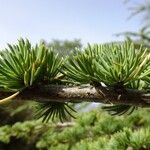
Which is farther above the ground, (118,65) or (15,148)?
(118,65)

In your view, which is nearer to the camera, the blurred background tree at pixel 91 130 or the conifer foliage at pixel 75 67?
the conifer foliage at pixel 75 67

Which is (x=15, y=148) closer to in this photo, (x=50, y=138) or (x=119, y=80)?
(x=50, y=138)

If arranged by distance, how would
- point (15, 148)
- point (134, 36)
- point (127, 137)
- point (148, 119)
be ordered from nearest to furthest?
point (127, 137) < point (148, 119) < point (134, 36) < point (15, 148)

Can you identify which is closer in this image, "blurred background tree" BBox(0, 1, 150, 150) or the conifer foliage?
the conifer foliage

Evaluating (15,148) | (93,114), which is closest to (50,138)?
(93,114)

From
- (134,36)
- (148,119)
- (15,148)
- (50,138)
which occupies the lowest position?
(15,148)

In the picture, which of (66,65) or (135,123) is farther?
(135,123)

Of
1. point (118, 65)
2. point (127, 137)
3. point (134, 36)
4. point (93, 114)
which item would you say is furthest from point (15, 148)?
point (118, 65)

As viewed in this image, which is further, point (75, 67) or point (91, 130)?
point (91, 130)

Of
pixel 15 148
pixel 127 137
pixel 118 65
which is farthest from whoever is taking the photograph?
pixel 15 148
